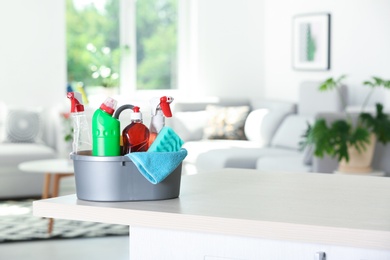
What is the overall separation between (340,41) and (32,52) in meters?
3.07

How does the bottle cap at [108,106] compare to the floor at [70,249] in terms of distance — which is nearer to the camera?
the bottle cap at [108,106]

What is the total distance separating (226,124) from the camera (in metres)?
8.62

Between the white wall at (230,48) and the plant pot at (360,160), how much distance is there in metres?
3.14

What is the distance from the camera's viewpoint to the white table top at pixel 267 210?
82.0 inches

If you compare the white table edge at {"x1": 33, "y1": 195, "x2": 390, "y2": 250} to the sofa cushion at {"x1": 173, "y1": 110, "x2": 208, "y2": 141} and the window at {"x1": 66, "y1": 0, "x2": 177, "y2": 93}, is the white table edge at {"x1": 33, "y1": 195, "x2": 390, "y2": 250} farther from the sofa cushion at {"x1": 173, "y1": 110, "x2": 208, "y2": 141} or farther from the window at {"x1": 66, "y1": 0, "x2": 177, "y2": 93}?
the window at {"x1": 66, "y1": 0, "x2": 177, "y2": 93}

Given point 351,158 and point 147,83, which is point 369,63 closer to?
point 351,158

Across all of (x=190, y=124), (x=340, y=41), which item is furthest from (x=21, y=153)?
(x=340, y=41)

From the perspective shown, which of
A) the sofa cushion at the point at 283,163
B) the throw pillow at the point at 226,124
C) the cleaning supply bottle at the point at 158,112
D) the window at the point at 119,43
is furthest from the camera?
the window at the point at 119,43

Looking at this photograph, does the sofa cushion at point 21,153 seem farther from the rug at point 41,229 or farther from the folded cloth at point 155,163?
the folded cloth at point 155,163

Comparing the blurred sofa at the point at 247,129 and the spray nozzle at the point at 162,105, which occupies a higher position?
the spray nozzle at the point at 162,105

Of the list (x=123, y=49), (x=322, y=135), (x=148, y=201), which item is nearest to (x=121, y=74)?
(x=123, y=49)

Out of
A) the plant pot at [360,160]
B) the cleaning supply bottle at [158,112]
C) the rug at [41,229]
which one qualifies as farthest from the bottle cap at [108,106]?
the plant pot at [360,160]

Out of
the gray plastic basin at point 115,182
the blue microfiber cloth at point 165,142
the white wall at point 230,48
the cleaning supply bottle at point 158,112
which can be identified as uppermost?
the white wall at point 230,48

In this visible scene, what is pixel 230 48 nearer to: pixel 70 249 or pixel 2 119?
pixel 2 119
